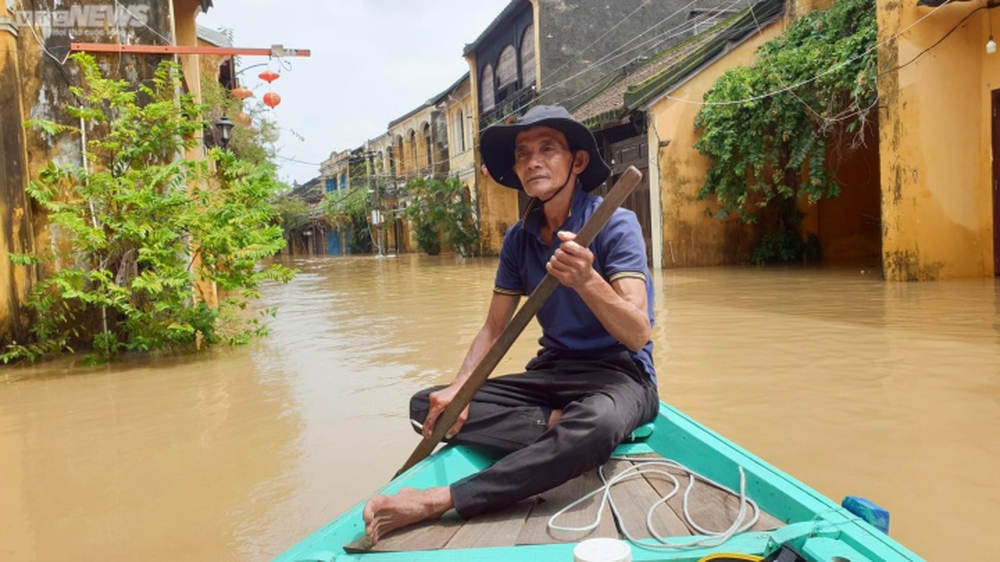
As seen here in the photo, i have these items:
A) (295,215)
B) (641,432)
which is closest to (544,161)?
(641,432)

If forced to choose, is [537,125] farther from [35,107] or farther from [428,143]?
[428,143]

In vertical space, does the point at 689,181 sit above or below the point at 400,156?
below

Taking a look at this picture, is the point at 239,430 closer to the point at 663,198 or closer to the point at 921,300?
the point at 921,300

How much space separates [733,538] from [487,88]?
76.7ft

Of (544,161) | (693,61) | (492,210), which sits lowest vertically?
(544,161)

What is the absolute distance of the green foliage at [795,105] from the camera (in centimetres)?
1023

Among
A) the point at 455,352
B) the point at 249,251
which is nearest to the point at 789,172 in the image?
the point at 455,352

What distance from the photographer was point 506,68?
2277 centimetres

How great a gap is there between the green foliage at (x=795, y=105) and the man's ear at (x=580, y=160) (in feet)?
26.9

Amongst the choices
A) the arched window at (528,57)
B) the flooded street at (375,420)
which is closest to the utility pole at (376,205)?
the arched window at (528,57)

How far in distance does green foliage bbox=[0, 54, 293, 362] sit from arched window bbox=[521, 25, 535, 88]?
1507 cm

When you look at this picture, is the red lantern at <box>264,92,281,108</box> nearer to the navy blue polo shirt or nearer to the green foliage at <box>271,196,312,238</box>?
the navy blue polo shirt

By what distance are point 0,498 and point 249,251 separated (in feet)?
11.2

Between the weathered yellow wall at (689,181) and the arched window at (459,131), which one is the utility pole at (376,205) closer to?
the arched window at (459,131)
